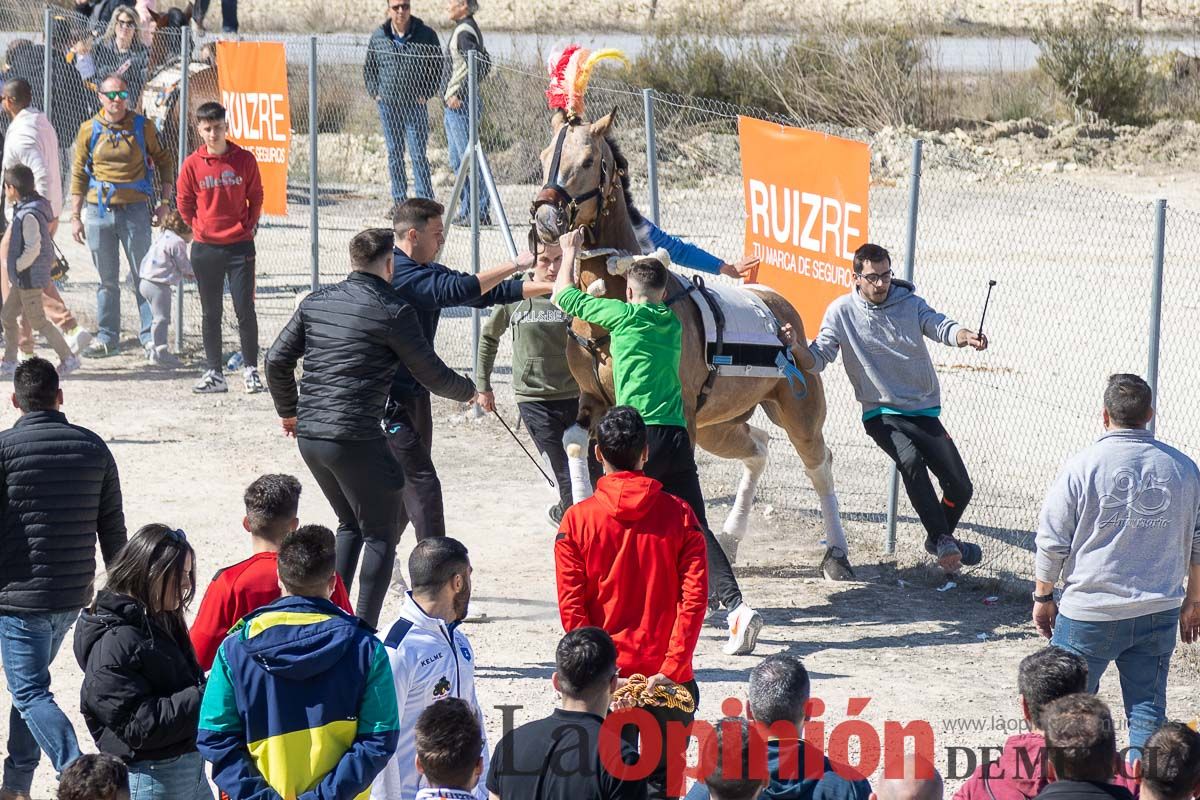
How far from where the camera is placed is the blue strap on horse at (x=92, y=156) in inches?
514

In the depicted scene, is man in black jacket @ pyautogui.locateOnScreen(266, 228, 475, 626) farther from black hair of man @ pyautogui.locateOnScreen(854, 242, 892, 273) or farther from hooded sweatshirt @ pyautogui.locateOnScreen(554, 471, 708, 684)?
black hair of man @ pyautogui.locateOnScreen(854, 242, 892, 273)

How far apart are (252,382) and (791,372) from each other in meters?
5.69

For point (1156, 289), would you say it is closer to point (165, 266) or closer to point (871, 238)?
point (165, 266)

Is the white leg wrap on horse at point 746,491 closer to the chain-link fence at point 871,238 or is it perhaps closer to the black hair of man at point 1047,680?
the chain-link fence at point 871,238

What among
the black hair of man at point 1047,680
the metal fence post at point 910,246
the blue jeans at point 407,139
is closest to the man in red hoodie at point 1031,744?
the black hair of man at point 1047,680

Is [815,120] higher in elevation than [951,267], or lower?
higher

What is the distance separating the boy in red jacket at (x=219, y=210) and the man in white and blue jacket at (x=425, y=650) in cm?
767

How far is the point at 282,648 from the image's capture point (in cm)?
419

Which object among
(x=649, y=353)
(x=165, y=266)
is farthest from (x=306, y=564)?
(x=165, y=266)

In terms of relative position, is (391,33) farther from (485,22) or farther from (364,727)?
(485,22)

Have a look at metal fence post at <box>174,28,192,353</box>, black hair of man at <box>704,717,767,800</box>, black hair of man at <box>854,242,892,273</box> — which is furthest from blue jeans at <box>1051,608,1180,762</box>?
metal fence post at <box>174,28,192,353</box>

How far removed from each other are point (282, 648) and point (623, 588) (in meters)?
1.39

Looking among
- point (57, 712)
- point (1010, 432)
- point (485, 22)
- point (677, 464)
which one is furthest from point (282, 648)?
point (485, 22)

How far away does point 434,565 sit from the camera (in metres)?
4.71
